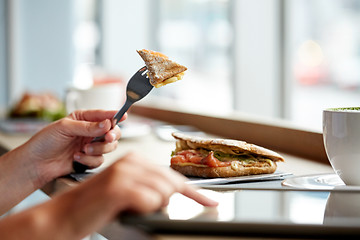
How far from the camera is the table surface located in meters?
0.58

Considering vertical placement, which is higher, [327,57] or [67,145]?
[67,145]

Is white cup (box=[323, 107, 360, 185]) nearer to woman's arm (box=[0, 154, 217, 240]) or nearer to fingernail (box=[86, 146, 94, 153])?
woman's arm (box=[0, 154, 217, 240])

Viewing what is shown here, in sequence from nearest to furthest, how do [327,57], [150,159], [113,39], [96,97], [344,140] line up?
1. [344,140]
2. [150,159]
3. [96,97]
4. [113,39]
5. [327,57]

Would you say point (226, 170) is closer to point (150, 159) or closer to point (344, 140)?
point (344, 140)

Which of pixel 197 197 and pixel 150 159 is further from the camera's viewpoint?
pixel 150 159

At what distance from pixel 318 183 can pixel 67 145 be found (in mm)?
471

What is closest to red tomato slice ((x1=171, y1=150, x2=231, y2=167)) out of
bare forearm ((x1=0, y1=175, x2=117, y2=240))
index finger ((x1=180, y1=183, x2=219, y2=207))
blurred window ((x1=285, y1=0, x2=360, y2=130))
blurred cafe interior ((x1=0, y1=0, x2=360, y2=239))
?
index finger ((x1=180, y1=183, x2=219, y2=207))

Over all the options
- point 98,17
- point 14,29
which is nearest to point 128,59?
point 98,17

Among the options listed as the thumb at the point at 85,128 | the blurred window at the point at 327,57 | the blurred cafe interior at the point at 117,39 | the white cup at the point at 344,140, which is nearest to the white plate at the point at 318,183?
the white cup at the point at 344,140

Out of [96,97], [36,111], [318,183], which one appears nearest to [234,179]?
[318,183]

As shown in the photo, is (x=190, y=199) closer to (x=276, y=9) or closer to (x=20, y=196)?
(x=20, y=196)

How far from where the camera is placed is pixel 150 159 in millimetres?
1286

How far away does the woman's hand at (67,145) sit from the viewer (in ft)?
3.32

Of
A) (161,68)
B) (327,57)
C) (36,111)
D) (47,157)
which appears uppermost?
(161,68)
